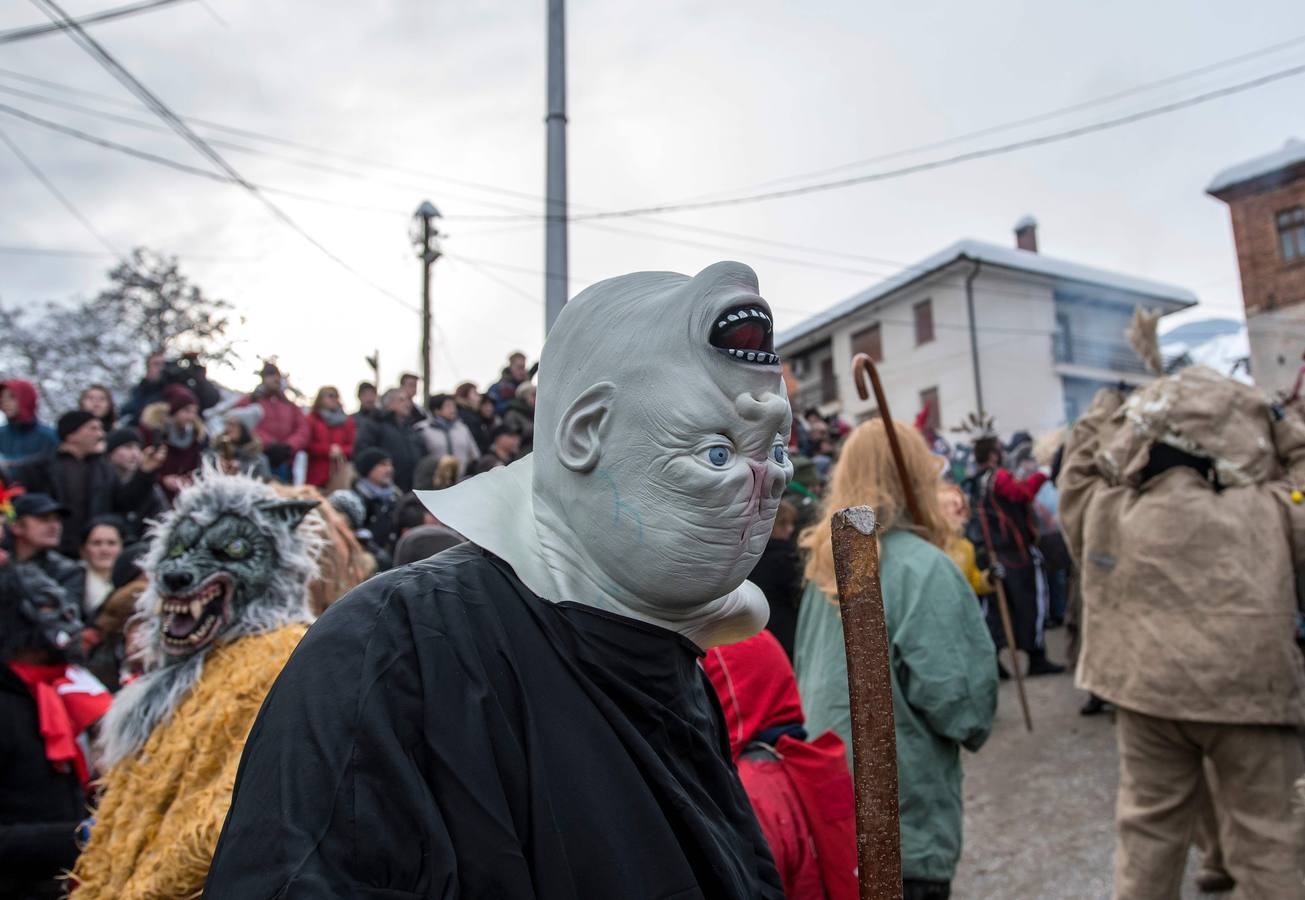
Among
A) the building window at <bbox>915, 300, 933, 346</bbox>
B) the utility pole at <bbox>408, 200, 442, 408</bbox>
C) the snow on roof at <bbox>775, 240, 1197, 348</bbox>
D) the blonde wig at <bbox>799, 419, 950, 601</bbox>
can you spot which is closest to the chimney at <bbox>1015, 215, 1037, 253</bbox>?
the snow on roof at <bbox>775, 240, 1197, 348</bbox>

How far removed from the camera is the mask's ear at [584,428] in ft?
4.14

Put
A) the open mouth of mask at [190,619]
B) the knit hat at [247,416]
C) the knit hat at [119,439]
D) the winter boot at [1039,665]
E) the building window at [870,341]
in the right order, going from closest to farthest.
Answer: the open mouth of mask at [190,619] → the knit hat at [119,439] → the knit hat at [247,416] → the winter boot at [1039,665] → the building window at [870,341]

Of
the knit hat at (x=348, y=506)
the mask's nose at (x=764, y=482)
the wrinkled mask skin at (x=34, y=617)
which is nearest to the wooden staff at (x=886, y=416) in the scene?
the mask's nose at (x=764, y=482)

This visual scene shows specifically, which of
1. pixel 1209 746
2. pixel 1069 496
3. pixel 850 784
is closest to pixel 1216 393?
pixel 1069 496

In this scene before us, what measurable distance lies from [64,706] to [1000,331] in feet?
93.5

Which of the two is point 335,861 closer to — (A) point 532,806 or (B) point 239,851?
(B) point 239,851

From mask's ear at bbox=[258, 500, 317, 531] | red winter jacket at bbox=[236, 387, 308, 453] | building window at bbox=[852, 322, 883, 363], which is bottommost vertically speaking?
mask's ear at bbox=[258, 500, 317, 531]

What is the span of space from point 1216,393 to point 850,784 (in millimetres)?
2765

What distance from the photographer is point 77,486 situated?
21.1 ft

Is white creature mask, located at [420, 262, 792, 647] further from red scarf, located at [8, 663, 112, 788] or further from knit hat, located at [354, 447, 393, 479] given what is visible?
knit hat, located at [354, 447, 393, 479]

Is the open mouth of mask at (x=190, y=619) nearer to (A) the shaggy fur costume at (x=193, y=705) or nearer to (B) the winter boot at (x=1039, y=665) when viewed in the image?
(A) the shaggy fur costume at (x=193, y=705)

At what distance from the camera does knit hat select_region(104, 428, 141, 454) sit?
6883 millimetres

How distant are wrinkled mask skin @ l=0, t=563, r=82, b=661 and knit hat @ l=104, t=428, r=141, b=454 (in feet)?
13.3

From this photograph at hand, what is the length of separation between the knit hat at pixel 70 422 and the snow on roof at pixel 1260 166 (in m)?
28.5
